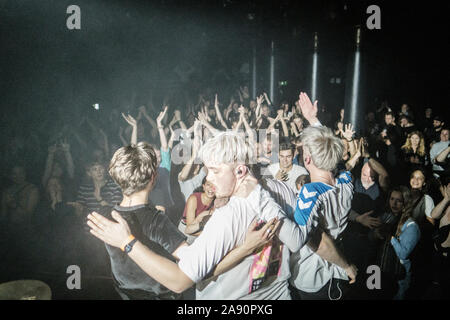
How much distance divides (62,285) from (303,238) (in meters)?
2.46

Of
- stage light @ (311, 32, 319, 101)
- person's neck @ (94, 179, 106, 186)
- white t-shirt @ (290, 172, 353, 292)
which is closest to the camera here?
white t-shirt @ (290, 172, 353, 292)

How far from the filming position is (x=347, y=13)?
10.5m

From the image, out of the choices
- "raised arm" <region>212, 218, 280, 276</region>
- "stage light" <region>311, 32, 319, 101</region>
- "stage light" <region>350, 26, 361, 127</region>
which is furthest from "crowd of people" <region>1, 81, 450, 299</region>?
"stage light" <region>311, 32, 319, 101</region>

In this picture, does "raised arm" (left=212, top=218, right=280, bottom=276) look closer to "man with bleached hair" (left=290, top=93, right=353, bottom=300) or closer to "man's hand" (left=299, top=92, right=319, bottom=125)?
"man with bleached hair" (left=290, top=93, right=353, bottom=300)

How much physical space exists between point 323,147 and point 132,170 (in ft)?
3.71

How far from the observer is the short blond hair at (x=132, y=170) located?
1578 millimetres

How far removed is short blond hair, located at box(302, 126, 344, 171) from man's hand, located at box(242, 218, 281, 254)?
55 cm

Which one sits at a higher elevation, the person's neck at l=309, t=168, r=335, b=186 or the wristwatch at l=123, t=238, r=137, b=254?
the person's neck at l=309, t=168, r=335, b=186

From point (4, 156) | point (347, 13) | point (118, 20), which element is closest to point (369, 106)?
point (347, 13)

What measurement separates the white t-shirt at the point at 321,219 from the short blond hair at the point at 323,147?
0.43 ft

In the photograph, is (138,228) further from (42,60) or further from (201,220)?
(42,60)

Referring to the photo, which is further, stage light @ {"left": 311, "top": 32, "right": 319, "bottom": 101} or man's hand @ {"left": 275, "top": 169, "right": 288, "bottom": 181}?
stage light @ {"left": 311, "top": 32, "right": 319, "bottom": 101}

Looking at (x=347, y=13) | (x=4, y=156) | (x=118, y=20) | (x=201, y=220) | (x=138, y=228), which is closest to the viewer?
(x=138, y=228)

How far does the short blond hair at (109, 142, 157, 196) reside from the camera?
5.18ft
